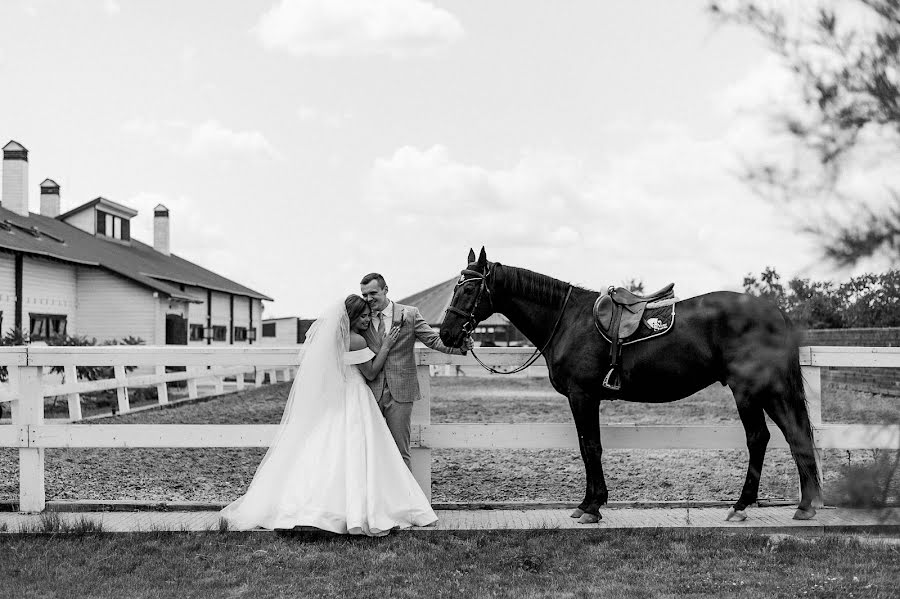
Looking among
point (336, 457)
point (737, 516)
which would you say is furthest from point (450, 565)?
point (737, 516)

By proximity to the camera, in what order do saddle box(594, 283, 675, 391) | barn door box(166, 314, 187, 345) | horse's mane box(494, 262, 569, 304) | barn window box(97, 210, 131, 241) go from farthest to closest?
barn window box(97, 210, 131, 241)
barn door box(166, 314, 187, 345)
horse's mane box(494, 262, 569, 304)
saddle box(594, 283, 675, 391)

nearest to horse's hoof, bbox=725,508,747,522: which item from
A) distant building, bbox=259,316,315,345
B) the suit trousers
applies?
the suit trousers

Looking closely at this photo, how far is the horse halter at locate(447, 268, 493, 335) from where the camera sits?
21.2 ft

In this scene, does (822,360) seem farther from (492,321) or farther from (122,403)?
(492,321)

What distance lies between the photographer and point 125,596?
16.0ft

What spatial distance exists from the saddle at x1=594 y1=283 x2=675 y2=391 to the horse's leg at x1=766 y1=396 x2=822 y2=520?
1004mm

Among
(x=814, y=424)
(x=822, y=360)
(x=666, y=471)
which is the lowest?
(x=666, y=471)

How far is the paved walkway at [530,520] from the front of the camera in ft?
20.5

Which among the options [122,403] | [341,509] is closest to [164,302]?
[122,403]

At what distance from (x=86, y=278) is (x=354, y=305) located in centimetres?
2662

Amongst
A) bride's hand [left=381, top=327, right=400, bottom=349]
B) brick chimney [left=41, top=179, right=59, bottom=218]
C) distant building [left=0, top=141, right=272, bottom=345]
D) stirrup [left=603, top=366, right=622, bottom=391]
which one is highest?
brick chimney [left=41, top=179, right=59, bottom=218]

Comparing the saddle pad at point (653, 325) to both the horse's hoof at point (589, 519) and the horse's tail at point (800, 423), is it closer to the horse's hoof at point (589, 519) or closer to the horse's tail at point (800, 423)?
the horse's tail at point (800, 423)

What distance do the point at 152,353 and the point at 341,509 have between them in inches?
88.0

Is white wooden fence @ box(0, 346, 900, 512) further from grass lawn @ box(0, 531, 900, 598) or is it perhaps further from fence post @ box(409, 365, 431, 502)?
grass lawn @ box(0, 531, 900, 598)
